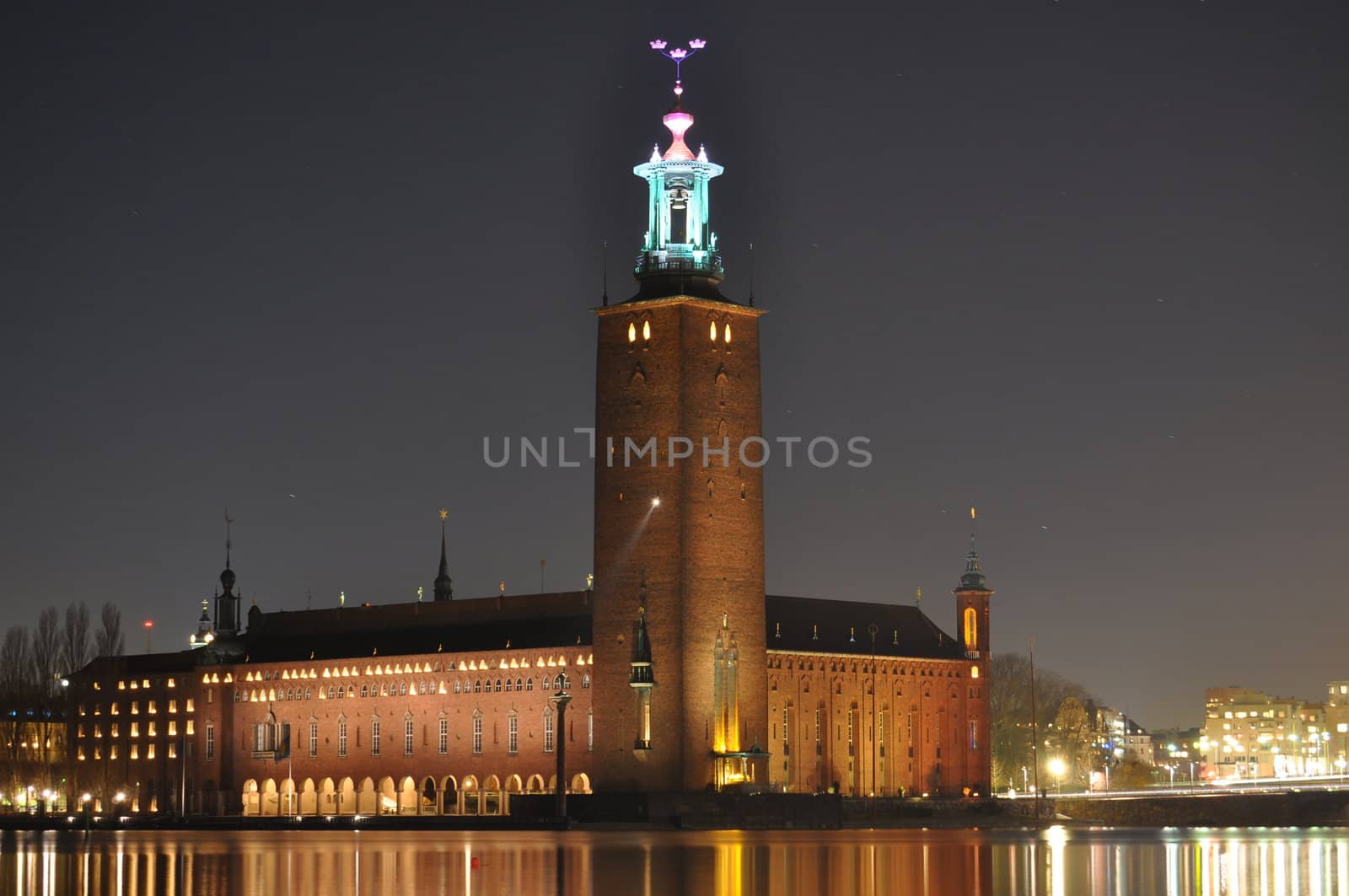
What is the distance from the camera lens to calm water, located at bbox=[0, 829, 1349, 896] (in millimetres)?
48594

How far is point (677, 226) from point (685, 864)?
44.8m

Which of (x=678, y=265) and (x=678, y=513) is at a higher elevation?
(x=678, y=265)

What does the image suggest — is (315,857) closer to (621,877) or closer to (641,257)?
(621,877)

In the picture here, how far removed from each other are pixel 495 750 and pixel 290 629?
1012 inches

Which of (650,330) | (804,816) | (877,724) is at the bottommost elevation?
(804,816)

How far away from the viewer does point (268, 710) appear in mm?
124125

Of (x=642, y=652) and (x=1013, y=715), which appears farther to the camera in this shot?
(x=1013, y=715)

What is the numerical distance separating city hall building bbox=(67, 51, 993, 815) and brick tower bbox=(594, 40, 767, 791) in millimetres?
95

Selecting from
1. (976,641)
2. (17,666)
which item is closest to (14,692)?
(17,666)

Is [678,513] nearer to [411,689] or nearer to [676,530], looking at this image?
[676,530]

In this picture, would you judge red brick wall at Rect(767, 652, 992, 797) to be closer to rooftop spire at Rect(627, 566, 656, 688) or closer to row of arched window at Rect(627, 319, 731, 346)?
rooftop spire at Rect(627, 566, 656, 688)

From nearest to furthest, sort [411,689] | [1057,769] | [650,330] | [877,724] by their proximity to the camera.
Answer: [650,330]
[411,689]
[877,724]
[1057,769]

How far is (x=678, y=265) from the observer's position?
96.8m

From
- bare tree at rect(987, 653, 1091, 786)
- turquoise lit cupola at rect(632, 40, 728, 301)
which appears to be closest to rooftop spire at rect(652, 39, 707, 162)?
turquoise lit cupola at rect(632, 40, 728, 301)
